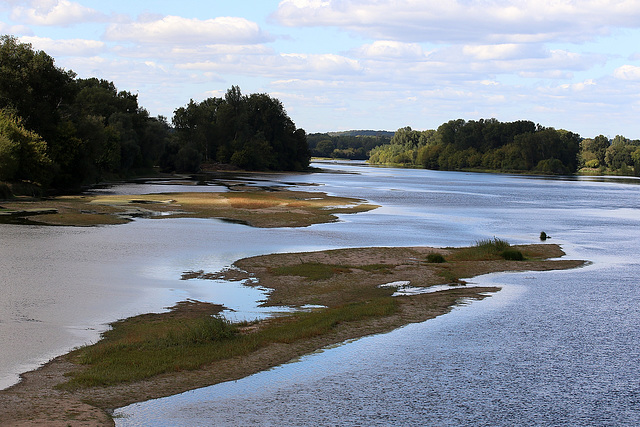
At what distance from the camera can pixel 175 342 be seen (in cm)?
1822

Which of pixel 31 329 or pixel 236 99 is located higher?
pixel 236 99

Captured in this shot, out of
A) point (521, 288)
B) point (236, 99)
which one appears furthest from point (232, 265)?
point (236, 99)

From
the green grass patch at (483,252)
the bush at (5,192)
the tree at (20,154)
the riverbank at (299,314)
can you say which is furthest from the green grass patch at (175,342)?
the tree at (20,154)

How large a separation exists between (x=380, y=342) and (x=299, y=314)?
355cm

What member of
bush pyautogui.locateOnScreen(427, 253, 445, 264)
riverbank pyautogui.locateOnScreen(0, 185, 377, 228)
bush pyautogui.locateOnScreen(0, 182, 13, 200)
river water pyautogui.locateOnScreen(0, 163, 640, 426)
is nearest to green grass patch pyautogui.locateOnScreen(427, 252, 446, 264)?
bush pyautogui.locateOnScreen(427, 253, 445, 264)

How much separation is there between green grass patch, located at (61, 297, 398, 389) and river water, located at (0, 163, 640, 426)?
1170 millimetres

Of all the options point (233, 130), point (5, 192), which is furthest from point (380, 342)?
point (233, 130)

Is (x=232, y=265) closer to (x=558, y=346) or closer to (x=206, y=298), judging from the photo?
(x=206, y=298)

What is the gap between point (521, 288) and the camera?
2912 centimetres

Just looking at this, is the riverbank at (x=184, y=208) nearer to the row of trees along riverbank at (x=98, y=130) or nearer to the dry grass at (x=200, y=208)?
the dry grass at (x=200, y=208)

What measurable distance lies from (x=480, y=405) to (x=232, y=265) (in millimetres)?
18584

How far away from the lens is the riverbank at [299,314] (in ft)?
45.9

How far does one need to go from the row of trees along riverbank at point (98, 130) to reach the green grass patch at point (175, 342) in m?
49.4

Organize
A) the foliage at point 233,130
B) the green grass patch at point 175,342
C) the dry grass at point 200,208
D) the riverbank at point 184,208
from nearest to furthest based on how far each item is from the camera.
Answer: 1. the green grass patch at point 175,342
2. the riverbank at point 184,208
3. the dry grass at point 200,208
4. the foliage at point 233,130
